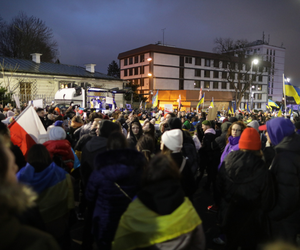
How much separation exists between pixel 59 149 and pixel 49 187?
136 centimetres

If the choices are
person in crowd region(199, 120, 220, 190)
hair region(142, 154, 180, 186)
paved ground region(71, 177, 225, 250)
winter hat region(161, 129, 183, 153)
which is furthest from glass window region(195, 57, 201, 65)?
hair region(142, 154, 180, 186)

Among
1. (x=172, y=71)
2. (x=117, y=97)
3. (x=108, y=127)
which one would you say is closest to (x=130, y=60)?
(x=172, y=71)

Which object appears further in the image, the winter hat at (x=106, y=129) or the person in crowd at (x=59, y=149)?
the person in crowd at (x=59, y=149)

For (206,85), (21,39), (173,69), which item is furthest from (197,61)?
(21,39)

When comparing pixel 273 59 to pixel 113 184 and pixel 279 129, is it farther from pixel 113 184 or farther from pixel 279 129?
pixel 113 184

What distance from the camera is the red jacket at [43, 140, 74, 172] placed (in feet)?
12.8

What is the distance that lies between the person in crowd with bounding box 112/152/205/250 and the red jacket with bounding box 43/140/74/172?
244 centimetres

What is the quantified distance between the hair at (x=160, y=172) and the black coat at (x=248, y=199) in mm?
1173

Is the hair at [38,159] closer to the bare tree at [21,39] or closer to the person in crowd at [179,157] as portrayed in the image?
the person in crowd at [179,157]

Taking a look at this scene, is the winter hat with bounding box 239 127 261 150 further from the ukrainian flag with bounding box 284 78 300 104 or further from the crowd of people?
the ukrainian flag with bounding box 284 78 300 104

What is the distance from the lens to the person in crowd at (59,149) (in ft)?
12.8

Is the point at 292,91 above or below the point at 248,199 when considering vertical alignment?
above

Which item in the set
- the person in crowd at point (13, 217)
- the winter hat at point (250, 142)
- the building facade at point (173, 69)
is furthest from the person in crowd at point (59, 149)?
the building facade at point (173, 69)

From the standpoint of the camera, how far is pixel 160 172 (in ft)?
6.28
